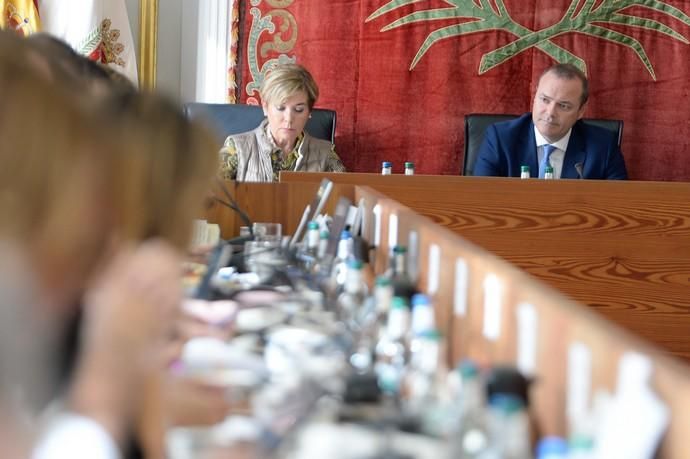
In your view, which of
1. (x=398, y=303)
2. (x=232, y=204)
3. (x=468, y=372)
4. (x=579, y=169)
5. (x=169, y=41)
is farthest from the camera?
(x=169, y=41)

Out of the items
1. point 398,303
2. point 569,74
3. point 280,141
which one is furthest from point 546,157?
point 398,303

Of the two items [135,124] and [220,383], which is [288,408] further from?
[135,124]

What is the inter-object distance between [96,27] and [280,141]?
107 cm

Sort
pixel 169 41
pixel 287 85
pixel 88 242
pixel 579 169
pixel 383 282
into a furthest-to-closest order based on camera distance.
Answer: pixel 169 41 → pixel 579 169 → pixel 287 85 → pixel 383 282 → pixel 88 242

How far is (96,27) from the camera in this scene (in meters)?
4.07

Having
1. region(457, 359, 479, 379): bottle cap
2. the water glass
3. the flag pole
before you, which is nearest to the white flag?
the flag pole

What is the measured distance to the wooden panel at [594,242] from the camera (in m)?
2.69

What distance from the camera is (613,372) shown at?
0.81m

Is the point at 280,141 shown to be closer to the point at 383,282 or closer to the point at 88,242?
the point at 383,282

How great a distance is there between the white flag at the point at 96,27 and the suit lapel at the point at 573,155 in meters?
1.76

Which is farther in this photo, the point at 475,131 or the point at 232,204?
the point at 475,131

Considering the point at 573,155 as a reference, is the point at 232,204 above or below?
below

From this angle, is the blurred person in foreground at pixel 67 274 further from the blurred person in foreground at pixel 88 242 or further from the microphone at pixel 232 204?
the microphone at pixel 232 204

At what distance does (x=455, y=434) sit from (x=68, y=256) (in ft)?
1.40
